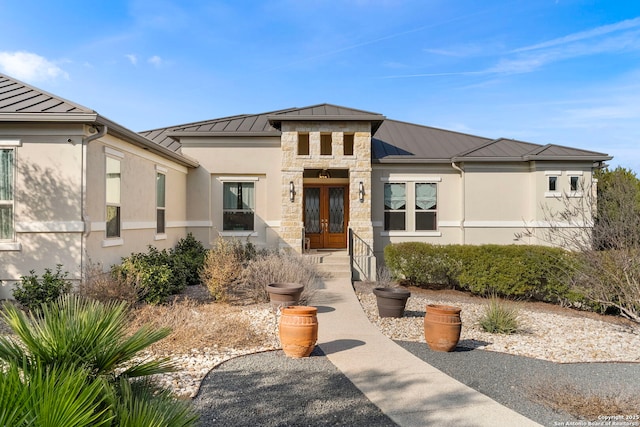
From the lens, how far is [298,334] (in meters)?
6.02

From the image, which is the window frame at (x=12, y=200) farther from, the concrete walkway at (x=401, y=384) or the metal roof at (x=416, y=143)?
the metal roof at (x=416, y=143)

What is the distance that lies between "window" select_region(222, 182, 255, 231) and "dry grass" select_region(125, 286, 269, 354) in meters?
6.81

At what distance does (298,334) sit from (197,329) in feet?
6.59

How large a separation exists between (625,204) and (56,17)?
14165mm

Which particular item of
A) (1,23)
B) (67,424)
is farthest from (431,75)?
(67,424)

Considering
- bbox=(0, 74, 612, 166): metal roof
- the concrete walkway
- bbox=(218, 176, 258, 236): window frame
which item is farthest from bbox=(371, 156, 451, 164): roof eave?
the concrete walkway

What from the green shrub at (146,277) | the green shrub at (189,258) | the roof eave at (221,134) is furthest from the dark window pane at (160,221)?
the roof eave at (221,134)

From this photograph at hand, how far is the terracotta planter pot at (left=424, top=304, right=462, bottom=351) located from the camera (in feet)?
21.6

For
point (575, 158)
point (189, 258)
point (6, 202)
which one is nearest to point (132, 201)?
point (189, 258)

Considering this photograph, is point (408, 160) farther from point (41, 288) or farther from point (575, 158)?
point (41, 288)

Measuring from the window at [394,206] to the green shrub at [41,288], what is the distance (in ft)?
35.1

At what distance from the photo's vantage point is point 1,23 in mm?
9141

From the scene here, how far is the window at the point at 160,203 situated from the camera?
1259 cm

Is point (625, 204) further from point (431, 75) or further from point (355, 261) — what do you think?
point (431, 75)
